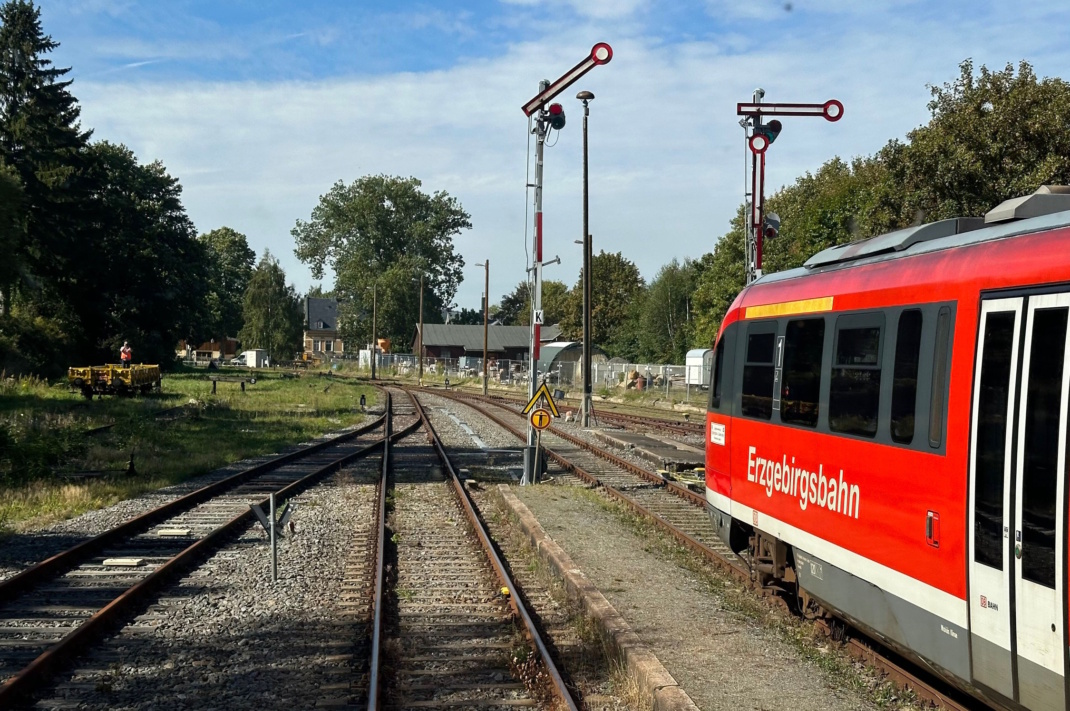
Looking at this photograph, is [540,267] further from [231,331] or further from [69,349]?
[231,331]

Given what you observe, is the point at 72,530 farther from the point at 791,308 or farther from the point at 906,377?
the point at 906,377

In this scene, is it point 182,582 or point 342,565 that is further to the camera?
point 342,565

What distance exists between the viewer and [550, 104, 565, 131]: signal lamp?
1753cm

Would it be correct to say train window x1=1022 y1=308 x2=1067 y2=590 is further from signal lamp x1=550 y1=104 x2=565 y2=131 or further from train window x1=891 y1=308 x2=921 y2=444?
signal lamp x1=550 y1=104 x2=565 y2=131

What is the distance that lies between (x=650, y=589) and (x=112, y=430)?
18.3 meters

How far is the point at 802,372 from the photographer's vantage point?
8.05 meters

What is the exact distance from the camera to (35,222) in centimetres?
4616

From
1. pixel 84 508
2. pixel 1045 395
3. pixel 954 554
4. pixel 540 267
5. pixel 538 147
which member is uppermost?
pixel 538 147

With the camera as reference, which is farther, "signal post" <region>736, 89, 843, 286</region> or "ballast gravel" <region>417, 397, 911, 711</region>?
"signal post" <region>736, 89, 843, 286</region>

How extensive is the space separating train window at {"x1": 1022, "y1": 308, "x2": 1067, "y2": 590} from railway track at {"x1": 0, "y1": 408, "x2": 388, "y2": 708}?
5998 millimetres

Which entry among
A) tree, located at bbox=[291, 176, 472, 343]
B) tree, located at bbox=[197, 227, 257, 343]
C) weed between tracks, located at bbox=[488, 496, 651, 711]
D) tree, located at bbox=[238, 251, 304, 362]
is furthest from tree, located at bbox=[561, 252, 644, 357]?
weed between tracks, located at bbox=[488, 496, 651, 711]

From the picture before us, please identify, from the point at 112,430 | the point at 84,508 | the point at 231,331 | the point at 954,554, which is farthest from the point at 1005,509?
the point at 231,331

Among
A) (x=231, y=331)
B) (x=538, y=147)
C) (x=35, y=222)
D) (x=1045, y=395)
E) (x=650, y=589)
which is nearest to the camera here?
(x=1045, y=395)

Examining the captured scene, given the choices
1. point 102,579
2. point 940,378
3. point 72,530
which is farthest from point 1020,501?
point 72,530
